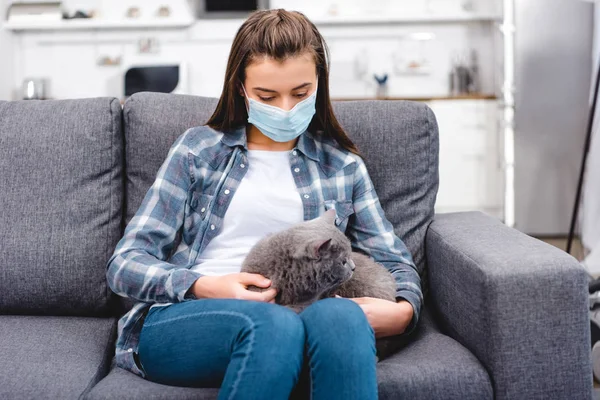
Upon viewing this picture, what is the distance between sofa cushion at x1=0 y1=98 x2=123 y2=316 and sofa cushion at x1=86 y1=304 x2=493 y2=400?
38 centimetres

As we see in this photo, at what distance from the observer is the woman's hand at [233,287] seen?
3.68ft

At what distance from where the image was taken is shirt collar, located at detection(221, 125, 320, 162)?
1.40 metres

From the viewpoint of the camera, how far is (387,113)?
5.23 feet

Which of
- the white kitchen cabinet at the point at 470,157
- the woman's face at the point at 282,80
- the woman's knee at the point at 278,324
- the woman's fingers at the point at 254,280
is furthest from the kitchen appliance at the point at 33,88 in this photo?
the woman's knee at the point at 278,324

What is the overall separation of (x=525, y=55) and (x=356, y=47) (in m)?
1.24

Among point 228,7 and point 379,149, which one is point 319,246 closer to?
point 379,149

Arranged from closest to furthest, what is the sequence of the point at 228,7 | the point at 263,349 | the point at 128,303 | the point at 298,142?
1. the point at 263,349
2. the point at 298,142
3. the point at 128,303
4. the point at 228,7

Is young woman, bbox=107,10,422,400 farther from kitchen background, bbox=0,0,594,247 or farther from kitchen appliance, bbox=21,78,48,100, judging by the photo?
kitchen appliance, bbox=21,78,48,100

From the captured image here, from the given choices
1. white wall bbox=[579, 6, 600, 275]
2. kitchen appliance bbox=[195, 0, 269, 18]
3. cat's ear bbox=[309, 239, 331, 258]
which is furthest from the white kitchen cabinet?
cat's ear bbox=[309, 239, 331, 258]

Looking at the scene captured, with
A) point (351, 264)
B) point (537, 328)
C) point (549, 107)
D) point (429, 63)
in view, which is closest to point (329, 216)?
point (351, 264)

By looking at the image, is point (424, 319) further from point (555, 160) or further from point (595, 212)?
point (555, 160)

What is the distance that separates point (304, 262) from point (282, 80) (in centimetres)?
42

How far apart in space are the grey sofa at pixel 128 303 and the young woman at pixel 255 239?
0.10m

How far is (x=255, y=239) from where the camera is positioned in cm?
132
